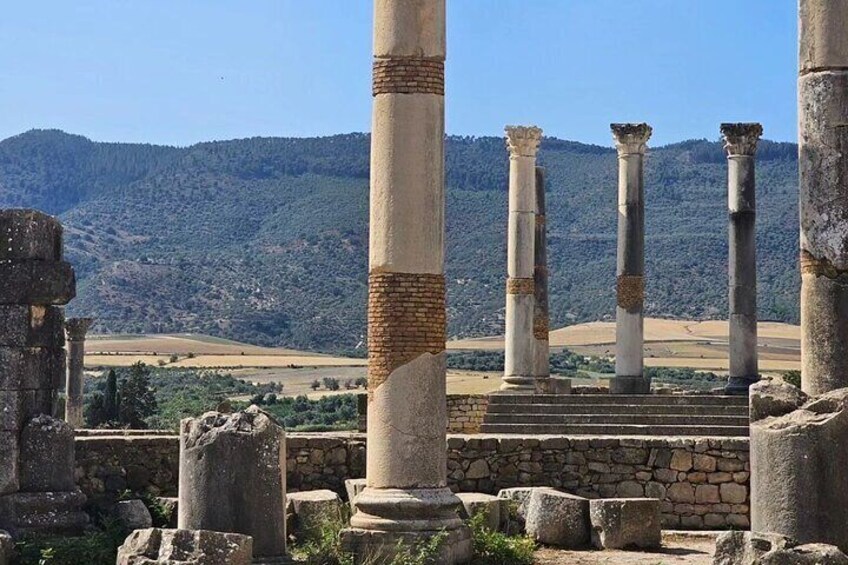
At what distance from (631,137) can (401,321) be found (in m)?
17.8

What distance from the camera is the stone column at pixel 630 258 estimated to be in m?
33.3

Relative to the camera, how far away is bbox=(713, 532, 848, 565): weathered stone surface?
1214 centimetres

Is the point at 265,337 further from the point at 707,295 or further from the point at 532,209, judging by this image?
the point at 532,209

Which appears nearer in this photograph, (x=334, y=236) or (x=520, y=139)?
(x=520, y=139)

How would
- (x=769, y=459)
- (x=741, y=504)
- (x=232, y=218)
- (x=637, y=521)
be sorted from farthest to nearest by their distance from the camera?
(x=232, y=218)
(x=741, y=504)
(x=637, y=521)
(x=769, y=459)

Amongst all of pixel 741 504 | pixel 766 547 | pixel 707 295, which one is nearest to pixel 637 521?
pixel 741 504

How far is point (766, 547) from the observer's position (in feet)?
40.4

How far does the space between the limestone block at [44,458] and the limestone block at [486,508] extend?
4.75 meters

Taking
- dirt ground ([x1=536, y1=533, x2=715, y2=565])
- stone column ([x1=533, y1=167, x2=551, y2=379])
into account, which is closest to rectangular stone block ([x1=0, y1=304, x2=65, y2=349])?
dirt ground ([x1=536, y1=533, x2=715, y2=565])

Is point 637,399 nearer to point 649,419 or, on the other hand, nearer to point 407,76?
point 649,419

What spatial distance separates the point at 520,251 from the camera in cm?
3434

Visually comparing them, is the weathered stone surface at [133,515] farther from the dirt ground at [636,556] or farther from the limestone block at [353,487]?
the dirt ground at [636,556]

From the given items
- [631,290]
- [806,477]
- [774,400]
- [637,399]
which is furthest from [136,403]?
[806,477]

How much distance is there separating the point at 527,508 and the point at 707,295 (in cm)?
9372
